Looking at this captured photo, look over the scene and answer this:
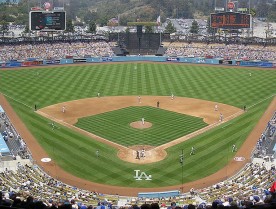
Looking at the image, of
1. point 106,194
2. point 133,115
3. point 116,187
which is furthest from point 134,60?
point 106,194

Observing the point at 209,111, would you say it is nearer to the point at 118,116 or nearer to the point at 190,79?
the point at 118,116

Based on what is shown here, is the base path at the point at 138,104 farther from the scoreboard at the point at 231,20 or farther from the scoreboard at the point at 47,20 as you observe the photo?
the scoreboard at the point at 231,20

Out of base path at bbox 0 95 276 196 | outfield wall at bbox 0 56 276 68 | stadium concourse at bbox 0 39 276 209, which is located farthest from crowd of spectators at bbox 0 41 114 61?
stadium concourse at bbox 0 39 276 209

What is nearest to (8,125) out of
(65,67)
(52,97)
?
(52,97)

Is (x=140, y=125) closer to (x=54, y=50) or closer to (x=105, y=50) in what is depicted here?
(x=54, y=50)

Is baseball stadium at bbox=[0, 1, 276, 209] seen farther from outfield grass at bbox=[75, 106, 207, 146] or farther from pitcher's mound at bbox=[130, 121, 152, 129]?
pitcher's mound at bbox=[130, 121, 152, 129]
